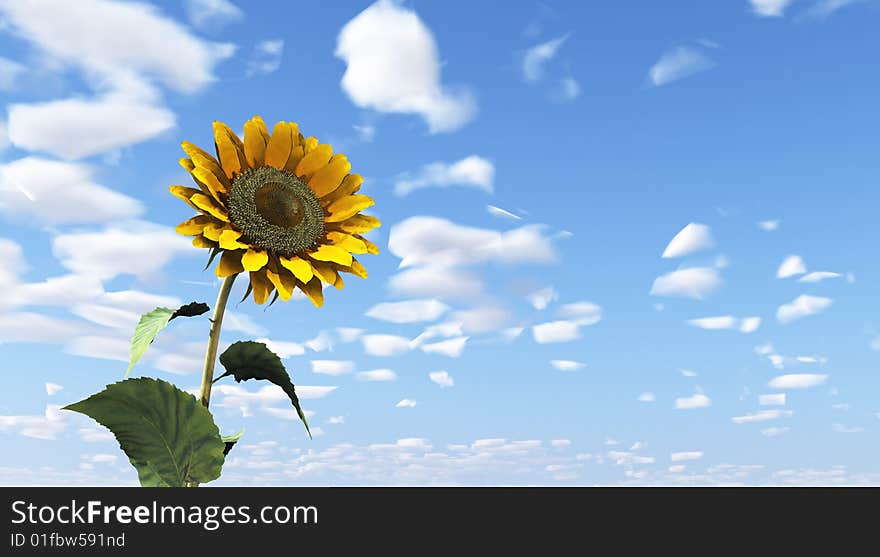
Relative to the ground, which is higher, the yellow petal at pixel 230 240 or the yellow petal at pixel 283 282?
the yellow petal at pixel 230 240

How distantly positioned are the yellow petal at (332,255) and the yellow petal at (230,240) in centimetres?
28

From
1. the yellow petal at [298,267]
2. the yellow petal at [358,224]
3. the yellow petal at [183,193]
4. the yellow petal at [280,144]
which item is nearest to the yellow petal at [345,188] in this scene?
the yellow petal at [358,224]

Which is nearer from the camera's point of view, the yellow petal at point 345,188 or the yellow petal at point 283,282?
the yellow petal at point 283,282

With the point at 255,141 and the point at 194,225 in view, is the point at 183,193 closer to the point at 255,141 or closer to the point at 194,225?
the point at 194,225

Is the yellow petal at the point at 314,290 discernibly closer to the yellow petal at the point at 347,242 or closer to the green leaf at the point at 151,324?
the yellow petal at the point at 347,242

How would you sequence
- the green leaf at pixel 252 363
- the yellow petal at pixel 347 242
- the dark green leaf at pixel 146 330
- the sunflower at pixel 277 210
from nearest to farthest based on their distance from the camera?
1. the dark green leaf at pixel 146 330
2. the sunflower at pixel 277 210
3. the green leaf at pixel 252 363
4. the yellow petal at pixel 347 242

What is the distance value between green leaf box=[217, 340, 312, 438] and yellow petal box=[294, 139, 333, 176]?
754mm

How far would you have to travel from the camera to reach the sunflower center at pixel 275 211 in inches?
124

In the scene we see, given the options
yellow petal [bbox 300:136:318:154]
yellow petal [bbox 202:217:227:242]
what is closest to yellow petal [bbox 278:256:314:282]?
yellow petal [bbox 202:217:227:242]

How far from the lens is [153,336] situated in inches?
114
